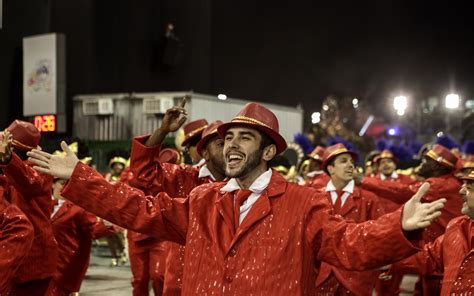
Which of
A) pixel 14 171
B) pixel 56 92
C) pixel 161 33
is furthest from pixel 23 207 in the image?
pixel 161 33

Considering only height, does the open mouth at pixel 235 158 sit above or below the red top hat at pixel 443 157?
above

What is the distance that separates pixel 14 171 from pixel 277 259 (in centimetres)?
311

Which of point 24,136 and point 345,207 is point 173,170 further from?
point 345,207

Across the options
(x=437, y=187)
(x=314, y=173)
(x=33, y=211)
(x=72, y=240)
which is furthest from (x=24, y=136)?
(x=314, y=173)

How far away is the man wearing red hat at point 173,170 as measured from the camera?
6.18 metres

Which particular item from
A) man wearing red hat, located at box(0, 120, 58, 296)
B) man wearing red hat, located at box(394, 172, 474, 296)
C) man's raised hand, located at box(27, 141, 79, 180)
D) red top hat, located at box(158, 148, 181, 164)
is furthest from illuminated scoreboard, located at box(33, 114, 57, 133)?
man's raised hand, located at box(27, 141, 79, 180)

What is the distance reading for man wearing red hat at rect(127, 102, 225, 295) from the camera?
6176 millimetres

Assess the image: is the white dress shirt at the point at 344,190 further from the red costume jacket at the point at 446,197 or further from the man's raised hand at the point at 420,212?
the man's raised hand at the point at 420,212

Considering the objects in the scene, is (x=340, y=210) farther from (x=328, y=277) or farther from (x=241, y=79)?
(x=241, y=79)

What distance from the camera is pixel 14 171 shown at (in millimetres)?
6656

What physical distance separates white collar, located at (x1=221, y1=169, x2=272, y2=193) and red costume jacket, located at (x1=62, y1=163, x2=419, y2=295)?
Result: 3 centimetres

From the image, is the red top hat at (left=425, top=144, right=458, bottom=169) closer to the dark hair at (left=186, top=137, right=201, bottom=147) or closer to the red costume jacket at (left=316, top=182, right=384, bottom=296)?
the red costume jacket at (left=316, top=182, right=384, bottom=296)

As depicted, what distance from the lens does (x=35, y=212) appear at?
712 cm

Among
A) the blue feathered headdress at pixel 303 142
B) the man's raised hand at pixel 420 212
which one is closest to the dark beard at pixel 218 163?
the man's raised hand at pixel 420 212
